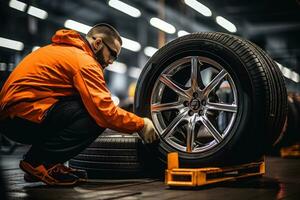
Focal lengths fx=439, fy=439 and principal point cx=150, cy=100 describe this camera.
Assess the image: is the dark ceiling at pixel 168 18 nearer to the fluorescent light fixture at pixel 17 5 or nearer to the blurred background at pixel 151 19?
the blurred background at pixel 151 19

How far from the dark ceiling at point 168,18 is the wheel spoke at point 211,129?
30.1 feet

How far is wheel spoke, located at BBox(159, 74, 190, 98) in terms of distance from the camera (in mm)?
3082

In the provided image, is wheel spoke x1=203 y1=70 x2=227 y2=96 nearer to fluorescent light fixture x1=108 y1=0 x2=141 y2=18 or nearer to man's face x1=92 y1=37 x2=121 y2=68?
man's face x1=92 y1=37 x2=121 y2=68

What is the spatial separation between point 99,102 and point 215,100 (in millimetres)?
949

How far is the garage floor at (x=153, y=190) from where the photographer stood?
7.82 feet

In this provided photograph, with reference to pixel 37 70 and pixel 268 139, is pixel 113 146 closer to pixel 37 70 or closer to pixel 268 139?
pixel 37 70

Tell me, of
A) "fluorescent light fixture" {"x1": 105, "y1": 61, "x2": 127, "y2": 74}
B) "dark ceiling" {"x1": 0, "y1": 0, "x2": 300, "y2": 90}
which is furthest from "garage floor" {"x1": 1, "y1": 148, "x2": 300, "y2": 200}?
"fluorescent light fixture" {"x1": 105, "y1": 61, "x2": 127, "y2": 74}

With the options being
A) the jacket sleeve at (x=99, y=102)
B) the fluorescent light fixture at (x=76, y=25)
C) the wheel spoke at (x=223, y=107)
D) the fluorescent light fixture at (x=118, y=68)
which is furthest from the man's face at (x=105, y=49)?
the fluorescent light fixture at (x=118, y=68)

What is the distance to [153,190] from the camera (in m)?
2.65

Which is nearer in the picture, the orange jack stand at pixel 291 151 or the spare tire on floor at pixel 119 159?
the spare tire on floor at pixel 119 159

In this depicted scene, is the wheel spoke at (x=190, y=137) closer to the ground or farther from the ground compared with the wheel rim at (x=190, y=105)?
closer to the ground

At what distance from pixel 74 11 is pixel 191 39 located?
503 inches

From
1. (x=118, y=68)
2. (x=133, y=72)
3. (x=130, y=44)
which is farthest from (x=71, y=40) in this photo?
(x=133, y=72)

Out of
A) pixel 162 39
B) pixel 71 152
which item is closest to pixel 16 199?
pixel 71 152
